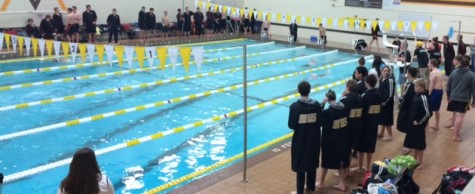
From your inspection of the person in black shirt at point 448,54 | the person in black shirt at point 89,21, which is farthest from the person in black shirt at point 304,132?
the person in black shirt at point 89,21

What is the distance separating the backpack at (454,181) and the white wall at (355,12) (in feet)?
51.1

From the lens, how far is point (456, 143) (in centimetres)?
814

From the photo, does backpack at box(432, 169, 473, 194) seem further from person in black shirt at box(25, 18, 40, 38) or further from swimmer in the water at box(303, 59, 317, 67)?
person in black shirt at box(25, 18, 40, 38)

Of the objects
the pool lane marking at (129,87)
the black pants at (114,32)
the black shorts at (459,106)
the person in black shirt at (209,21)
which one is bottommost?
the pool lane marking at (129,87)

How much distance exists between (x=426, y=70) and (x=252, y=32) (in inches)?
560

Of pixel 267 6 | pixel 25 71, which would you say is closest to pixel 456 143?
pixel 25 71

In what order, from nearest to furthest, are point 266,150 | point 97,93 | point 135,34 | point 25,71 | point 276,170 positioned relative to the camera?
point 276,170 < point 266,150 < point 97,93 < point 25,71 < point 135,34

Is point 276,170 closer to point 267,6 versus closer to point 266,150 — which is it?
point 266,150

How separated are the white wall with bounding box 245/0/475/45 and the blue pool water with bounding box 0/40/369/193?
7273mm

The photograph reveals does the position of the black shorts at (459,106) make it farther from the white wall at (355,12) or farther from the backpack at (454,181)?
the white wall at (355,12)

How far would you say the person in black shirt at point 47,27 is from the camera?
54.3 ft

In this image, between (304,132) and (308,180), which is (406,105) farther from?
(304,132)

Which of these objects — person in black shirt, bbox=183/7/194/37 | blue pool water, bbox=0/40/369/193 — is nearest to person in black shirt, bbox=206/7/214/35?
person in black shirt, bbox=183/7/194/37

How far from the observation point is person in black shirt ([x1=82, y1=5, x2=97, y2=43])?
1767 cm
